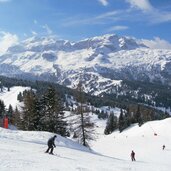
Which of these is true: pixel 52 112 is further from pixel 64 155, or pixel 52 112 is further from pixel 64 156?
pixel 64 156

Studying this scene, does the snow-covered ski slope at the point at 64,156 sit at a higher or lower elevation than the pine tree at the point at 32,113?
lower

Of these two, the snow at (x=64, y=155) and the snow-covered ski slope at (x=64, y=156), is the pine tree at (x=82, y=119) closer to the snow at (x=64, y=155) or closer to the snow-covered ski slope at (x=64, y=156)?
the snow at (x=64, y=155)

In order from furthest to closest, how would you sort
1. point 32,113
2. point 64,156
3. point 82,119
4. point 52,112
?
point 32,113 < point 52,112 < point 82,119 < point 64,156

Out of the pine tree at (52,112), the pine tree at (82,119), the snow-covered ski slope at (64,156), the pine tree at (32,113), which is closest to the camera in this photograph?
the snow-covered ski slope at (64,156)

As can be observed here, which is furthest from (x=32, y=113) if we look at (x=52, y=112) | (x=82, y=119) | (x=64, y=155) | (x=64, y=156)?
(x=64, y=156)

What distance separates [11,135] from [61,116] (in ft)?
A: 64.5

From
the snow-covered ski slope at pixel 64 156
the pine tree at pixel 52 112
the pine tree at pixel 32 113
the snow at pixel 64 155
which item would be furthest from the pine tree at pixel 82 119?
the pine tree at pixel 32 113

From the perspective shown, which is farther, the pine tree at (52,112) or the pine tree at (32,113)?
the pine tree at (32,113)

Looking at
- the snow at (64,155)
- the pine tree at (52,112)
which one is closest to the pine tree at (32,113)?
the pine tree at (52,112)

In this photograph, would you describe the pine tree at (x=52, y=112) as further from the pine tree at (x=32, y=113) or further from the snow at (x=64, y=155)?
the snow at (x=64, y=155)

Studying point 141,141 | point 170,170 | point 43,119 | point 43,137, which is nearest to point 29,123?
point 43,119

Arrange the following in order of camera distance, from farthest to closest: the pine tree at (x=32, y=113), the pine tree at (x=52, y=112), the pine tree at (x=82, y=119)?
the pine tree at (x=32, y=113) < the pine tree at (x=52, y=112) < the pine tree at (x=82, y=119)

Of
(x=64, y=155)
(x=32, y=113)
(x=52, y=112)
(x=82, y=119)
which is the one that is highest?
(x=52, y=112)

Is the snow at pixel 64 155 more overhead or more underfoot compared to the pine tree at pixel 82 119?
more underfoot
